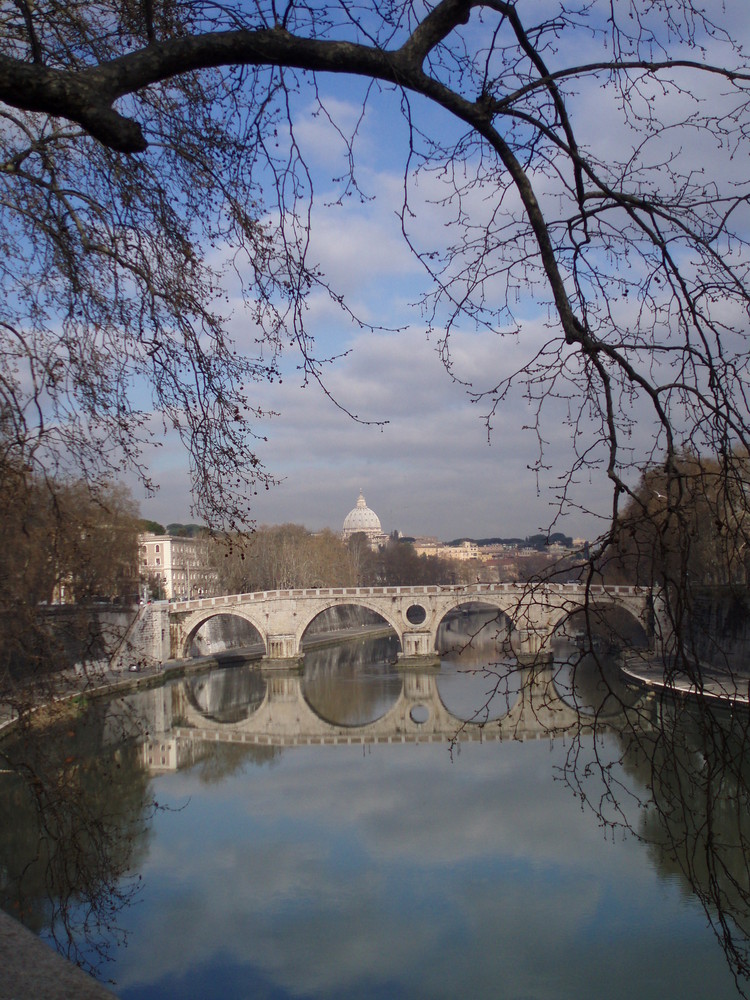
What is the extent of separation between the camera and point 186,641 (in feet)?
87.5

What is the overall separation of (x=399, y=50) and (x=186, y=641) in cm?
2594

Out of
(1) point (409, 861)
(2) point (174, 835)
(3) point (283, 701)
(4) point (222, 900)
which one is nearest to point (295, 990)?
(4) point (222, 900)

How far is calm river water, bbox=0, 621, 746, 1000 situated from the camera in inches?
243

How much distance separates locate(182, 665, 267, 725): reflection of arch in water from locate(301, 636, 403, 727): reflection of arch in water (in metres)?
1.18

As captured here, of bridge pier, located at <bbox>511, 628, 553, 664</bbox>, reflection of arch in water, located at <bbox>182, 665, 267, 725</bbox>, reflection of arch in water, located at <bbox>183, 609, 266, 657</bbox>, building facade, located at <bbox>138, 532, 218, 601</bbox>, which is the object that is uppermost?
building facade, located at <bbox>138, 532, 218, 601</bbox>

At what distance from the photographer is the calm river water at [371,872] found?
617cm

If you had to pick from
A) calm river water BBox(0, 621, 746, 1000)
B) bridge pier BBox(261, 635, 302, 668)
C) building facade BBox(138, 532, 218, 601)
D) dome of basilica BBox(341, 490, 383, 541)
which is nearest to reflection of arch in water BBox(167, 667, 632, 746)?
calm river water BBox(0, 621, 746, 1000)

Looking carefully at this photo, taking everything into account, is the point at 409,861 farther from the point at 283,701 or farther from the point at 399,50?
the point at 283,701

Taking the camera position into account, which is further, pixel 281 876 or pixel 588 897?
pixel 281 876

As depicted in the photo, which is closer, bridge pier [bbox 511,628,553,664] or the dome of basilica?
bridge pier [bbox 511,628,553,664]

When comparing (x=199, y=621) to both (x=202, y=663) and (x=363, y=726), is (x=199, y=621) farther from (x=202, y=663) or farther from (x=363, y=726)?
(x=363, y=726)

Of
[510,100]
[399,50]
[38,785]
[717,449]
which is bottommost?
[38,785]

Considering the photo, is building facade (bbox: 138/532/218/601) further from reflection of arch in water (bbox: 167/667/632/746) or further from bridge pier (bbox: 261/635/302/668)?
reflection of arch in water (bbox: 167/667/632/746)

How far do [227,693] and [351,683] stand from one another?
2.95m
